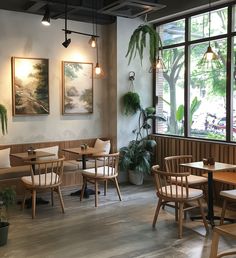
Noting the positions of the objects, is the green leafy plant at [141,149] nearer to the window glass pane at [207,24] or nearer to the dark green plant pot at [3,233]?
the window glass pane at [207,24]

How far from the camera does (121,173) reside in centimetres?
704

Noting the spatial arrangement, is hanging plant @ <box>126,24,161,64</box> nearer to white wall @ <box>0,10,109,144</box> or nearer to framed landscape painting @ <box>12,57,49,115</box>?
white wall @ <box>0,10,109,144</box>

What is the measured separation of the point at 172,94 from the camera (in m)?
6.88

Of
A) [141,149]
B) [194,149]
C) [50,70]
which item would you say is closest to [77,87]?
[50,70]

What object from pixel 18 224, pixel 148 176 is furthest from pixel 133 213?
pixel 148 176

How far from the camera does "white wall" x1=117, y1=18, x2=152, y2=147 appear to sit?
689 centimetres

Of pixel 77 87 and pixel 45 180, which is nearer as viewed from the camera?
pixel 45 180

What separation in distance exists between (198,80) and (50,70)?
280 cm

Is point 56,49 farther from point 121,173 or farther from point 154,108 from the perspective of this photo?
point 121,173

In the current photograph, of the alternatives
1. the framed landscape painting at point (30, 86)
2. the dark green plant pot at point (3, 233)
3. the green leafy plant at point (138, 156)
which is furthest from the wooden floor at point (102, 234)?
the framed landscape painting at point (30, 86)

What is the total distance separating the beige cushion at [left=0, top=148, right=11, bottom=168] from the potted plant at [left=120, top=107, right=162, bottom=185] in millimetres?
2079

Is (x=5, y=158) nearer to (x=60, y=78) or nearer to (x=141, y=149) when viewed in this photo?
(x=60, y=78)

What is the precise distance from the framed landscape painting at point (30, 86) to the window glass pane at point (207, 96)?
9.11ft

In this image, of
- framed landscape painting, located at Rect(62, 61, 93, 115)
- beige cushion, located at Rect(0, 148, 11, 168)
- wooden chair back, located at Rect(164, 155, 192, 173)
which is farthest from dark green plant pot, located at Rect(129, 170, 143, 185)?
beige cushion, located at Rect(0, 148, 11, 168)
